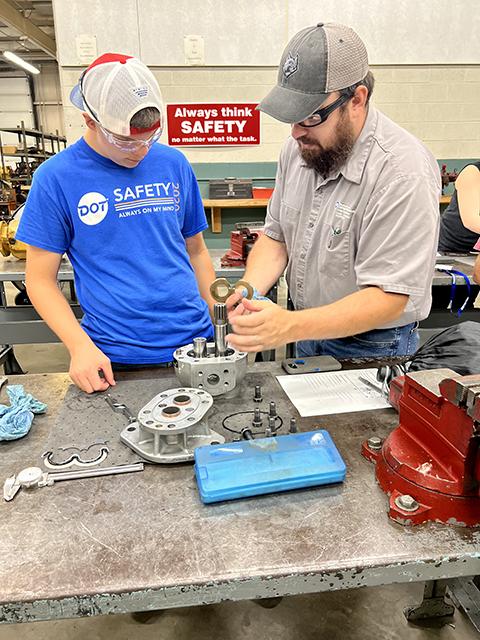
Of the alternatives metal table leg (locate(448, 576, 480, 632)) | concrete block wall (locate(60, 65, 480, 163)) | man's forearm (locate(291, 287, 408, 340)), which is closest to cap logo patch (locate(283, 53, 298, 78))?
man's forearm (locate(291, 287, 408, 340))

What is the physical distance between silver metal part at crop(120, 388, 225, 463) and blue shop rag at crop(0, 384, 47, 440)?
220mm

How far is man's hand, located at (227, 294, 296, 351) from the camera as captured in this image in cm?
104

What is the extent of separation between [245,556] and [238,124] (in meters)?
3.98

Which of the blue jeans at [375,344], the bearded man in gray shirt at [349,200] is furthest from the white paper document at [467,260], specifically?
the bearded man in gray shirt at [349,200]

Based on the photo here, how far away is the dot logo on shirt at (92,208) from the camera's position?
1271 millimetres

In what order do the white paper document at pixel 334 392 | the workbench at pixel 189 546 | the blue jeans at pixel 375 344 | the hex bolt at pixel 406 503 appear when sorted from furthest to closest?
1. the blue jeans at pixel 375 344
2. the white paper document at pixel 334 392
3. the hex bolt at pixel 406 503
4. the workbench at pixel 189 546

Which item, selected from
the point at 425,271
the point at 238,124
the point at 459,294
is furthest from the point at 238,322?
the point at 238,124

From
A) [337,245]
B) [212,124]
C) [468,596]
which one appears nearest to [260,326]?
[337,245]

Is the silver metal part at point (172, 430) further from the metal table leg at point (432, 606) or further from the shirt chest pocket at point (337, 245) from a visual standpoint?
the metal table leg at point (432, 606)

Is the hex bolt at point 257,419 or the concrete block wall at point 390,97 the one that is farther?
the concrete block wall at point 390,97

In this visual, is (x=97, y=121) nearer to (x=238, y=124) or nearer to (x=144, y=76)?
(x=144, y=76)

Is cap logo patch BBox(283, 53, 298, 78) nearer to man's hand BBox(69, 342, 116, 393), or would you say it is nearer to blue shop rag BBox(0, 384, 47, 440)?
man's hand BBox(69, 342, 116, 393)

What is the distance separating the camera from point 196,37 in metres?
3.94

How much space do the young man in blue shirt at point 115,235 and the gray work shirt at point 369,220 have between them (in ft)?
1.08
